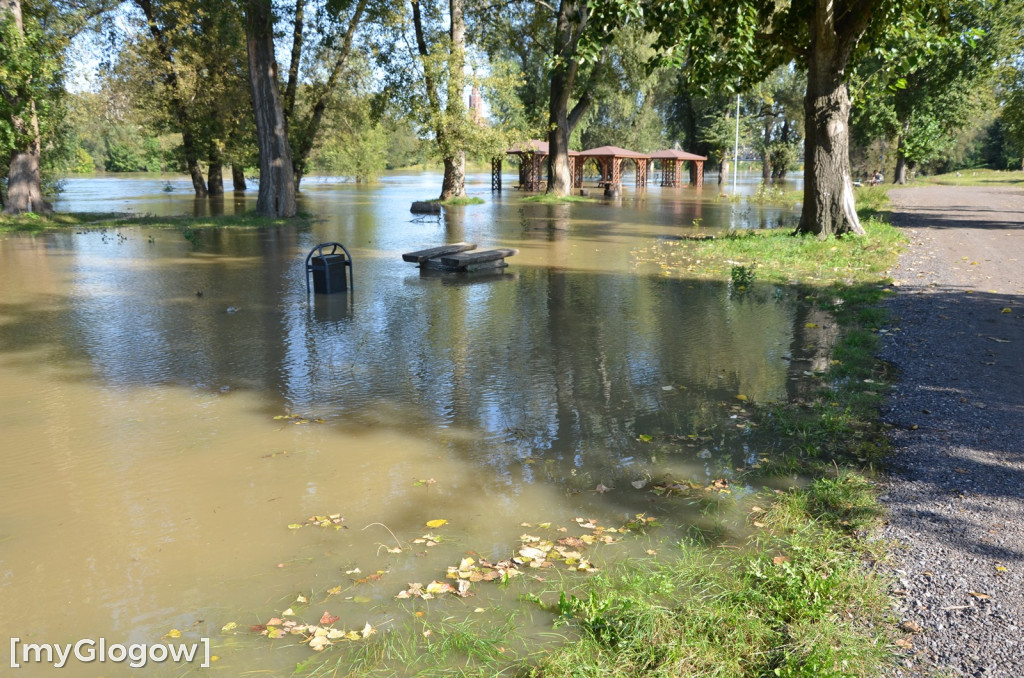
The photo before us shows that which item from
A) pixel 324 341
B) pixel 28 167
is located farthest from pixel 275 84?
pixel 324 341

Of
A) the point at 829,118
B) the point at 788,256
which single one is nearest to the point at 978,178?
the point at 829,118

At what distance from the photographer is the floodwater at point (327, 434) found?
386cm

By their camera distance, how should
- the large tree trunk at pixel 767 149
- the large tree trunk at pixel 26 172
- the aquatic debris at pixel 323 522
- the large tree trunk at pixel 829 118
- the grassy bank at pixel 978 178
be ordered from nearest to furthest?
the aquatic debris at pixel 323 522 → the large tree trunk at pixel 829 118 → the large tree trunk at pixel 26 172 → the grassy bank at pixel 978 178 → the large tree trunk at pixel 767 149

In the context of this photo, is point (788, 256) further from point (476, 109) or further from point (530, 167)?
point (530, 167)

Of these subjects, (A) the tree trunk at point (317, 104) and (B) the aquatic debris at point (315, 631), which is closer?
(B) the aquatic debris at point (315, 631)

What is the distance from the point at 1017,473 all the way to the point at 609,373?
11.9ft

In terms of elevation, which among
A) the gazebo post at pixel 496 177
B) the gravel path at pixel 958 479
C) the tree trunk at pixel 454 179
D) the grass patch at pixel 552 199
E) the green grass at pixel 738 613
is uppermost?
the gazebo post at pixel 496 177

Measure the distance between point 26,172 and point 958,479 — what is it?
26.8 metres

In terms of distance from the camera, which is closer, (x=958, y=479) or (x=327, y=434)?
(x=958, y=479)

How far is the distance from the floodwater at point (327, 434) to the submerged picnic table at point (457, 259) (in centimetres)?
70

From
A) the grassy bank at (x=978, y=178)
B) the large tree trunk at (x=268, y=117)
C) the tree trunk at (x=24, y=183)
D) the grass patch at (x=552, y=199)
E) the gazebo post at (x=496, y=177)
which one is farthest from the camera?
the grassy bank at (x=978, y=178)

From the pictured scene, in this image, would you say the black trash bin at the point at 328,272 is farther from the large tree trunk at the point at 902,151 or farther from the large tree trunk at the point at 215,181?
the large tree trunk at the point at 902,151

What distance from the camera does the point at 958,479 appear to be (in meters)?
4.71

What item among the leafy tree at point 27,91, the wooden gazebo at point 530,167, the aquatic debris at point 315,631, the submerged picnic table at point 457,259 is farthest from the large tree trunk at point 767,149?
the aquatic debris at point 315,631
